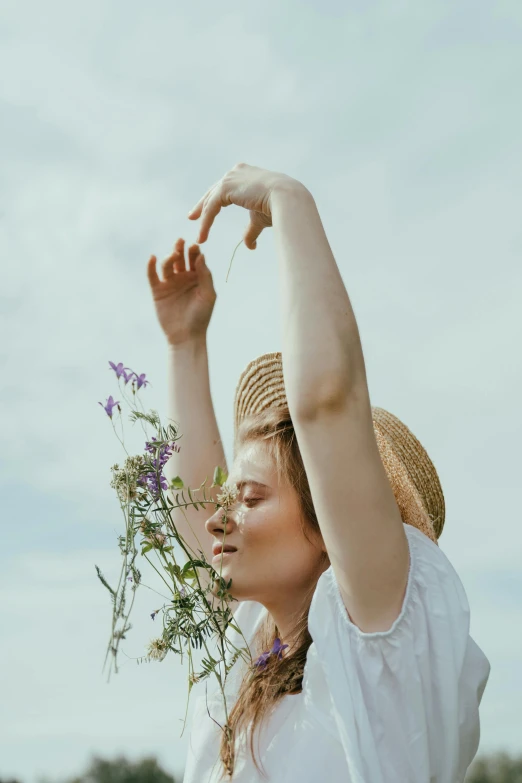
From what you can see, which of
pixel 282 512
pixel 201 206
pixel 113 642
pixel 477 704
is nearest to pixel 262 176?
pixel 201 206

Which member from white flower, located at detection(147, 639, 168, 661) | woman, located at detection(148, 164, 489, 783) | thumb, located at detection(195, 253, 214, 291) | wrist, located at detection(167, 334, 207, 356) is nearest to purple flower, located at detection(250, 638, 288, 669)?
woman, located at detection(148, 164, 489, 783)

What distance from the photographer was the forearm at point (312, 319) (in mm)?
1758

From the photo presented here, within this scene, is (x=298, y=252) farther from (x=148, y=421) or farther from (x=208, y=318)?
(x=208, y=318)

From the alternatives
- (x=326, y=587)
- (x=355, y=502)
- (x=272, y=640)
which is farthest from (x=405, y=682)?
(x=272, y=640)

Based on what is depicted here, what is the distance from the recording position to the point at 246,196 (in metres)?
2.08

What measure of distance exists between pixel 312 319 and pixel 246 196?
44cm

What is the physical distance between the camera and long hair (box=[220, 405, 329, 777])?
2045 millimetres

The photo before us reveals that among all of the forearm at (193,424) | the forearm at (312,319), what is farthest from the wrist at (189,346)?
the forearm at (312,319)

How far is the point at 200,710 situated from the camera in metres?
2.31

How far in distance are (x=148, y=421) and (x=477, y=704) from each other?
0.93 m

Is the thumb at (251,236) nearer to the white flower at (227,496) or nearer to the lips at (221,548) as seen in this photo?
the white flower at (227,496)

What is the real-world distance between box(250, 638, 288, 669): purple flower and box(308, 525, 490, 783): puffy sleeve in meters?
0.19

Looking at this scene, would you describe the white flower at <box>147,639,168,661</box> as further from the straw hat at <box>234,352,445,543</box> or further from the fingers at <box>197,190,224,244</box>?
the fingers at <box>197,190,224,244</box>

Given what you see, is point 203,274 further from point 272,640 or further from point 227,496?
point 272,640
